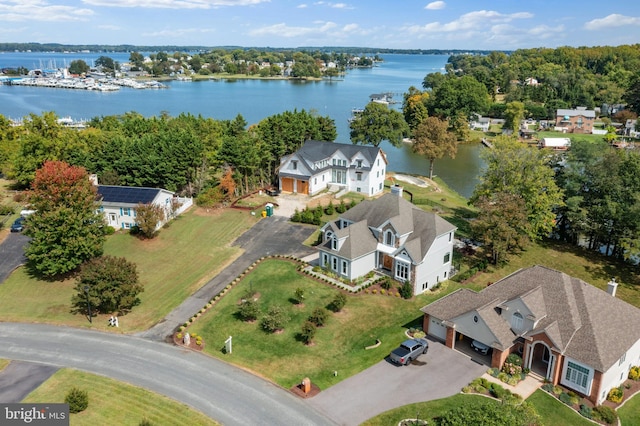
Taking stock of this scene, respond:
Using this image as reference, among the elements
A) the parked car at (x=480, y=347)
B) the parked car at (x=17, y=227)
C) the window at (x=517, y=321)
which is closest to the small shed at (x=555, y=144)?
the window at (x=517, y=321)

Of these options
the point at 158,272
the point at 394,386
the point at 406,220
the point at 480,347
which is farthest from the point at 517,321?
the point at 158,272

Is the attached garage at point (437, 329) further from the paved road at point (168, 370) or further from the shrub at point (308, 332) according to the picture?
the paved road at point (168, 370)

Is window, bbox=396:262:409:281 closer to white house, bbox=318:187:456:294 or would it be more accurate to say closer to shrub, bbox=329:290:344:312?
white house, bbox=318:187:456:294

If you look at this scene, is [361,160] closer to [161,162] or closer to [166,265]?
[161,162]

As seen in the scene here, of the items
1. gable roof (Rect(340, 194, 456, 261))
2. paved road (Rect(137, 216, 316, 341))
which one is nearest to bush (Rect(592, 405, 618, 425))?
gable roof (Rect(340, 194, 456, 261))

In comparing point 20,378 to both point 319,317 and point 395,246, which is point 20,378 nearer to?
point 319,317

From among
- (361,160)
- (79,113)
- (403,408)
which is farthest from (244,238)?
(79,113)

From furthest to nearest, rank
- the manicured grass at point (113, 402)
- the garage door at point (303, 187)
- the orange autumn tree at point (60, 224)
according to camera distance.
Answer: the garage door at point (303, 187), the orange autumn tree at point (60, 224), the manicured grass at point (113, 402)
